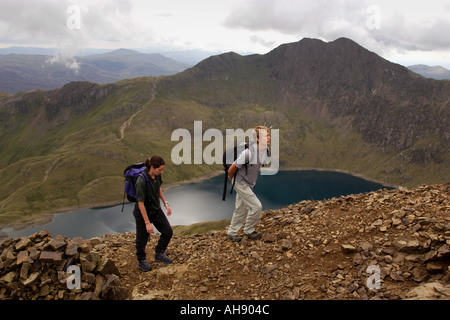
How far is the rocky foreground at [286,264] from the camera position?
812 cm

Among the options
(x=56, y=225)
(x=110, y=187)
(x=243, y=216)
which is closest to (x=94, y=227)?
(x=56, y=225)

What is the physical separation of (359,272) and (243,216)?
482 cm

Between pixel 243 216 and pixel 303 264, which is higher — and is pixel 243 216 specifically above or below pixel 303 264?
above

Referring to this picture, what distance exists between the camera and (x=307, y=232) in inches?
453

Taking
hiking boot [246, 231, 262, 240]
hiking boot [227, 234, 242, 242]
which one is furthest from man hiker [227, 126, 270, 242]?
Result: hiking boot [227, 234, 242, 242]

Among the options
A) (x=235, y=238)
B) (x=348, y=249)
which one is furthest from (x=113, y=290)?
(x=348, y=249)

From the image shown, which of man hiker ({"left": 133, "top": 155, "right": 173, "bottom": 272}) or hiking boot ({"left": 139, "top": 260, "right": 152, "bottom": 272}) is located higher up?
man hiker ({"left": 133, "top": 155, "right": 173, "bottom": 272})

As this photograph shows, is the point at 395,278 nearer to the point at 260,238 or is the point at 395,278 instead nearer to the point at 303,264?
the point at 303,264

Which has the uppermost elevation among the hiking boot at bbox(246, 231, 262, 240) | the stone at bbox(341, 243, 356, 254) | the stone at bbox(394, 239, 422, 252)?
the stone at bbox(394, 239, 422, 252)

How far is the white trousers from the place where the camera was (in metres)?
11.0

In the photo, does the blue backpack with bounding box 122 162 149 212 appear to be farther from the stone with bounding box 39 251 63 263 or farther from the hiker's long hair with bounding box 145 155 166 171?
the stone with bounding box 39 251 63 263

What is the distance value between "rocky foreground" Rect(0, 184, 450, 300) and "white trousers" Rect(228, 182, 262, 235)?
0.66m

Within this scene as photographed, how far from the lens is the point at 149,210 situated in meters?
10.2

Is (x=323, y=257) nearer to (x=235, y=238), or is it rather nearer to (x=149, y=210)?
(x=235, y=238)
